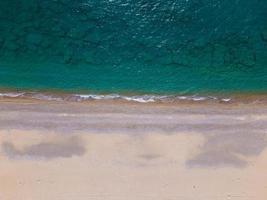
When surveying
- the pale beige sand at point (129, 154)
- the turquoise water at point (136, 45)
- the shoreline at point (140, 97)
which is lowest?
the pale beige sand at point (129, 154)

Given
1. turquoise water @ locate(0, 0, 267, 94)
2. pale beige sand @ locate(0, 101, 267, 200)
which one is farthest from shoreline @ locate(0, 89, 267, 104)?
pale beige sand @ locate(0, 101, 267, 200)

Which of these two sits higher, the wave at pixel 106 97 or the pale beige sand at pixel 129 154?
the wave at pixel 106 97

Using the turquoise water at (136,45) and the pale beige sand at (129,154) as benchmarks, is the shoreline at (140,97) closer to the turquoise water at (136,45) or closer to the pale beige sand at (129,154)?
the turquoise water at (136,45)

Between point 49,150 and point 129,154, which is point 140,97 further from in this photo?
point 49,150

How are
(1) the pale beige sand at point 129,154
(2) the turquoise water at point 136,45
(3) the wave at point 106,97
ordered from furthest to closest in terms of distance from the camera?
(2) the turquoise water at point 136,45 → (3) the wave at point 106,97 → (1) the pale beige sand at point 129,154

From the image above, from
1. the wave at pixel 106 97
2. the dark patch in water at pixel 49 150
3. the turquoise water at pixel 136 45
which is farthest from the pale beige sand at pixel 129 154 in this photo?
the turquoise water at pixel 136 45

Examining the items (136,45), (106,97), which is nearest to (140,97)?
(106,97)

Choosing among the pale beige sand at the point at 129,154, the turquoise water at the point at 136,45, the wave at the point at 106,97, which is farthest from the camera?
the turquoise water at the point at 136,45
